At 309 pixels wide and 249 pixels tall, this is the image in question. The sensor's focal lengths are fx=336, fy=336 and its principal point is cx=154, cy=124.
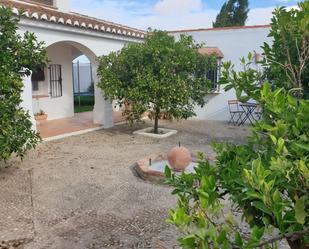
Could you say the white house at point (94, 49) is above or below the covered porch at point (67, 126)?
above

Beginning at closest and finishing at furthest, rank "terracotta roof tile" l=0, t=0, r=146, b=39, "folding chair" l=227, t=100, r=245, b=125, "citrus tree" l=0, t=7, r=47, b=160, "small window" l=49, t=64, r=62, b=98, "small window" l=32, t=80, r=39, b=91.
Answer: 1. "citrus tree" l=0, t=7, r=47, b=160
2. "terracotta roof tile" l=0, t=0, r=146, b=39
3. "small window" l=32, t=80, r=39, b=91
4. "small window" l=49, t=64, r=62, b=98
5. "folding chair" l=227, t=100, r=245, b=125

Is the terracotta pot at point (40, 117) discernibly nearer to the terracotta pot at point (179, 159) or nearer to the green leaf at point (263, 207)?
the terracotta pot at point (179, 159)

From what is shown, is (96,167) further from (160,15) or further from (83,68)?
(160,15)

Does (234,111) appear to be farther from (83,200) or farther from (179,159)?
(83,200)

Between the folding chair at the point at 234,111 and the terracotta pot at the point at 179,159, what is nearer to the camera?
the terracotta pot at the point at 179,159

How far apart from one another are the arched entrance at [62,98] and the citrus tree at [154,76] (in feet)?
5.84

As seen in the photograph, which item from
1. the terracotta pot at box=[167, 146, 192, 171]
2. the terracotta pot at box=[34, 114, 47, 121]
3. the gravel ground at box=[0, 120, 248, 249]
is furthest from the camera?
the terracotta pot at box=[34, 114, 47, 121]

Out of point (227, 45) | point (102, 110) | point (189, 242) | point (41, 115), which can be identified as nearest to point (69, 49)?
point (41, 115)

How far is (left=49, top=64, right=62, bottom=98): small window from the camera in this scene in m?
15.1

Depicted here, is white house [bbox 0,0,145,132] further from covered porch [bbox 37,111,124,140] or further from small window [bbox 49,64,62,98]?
covered porch [bbox 37,111,124,140]

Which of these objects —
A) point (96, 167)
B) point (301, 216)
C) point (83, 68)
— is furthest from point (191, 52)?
point (83, 68)

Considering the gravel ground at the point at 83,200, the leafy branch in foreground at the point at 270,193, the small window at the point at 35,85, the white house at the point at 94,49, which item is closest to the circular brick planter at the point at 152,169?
the gravel ground at the point at 83,200

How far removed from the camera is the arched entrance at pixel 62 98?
1303 cm

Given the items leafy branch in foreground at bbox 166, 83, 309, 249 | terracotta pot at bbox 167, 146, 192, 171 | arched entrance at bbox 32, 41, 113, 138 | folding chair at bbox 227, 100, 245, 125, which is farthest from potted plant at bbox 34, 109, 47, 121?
leafy branch in foreground at bbox 166, 83, 309, 249
